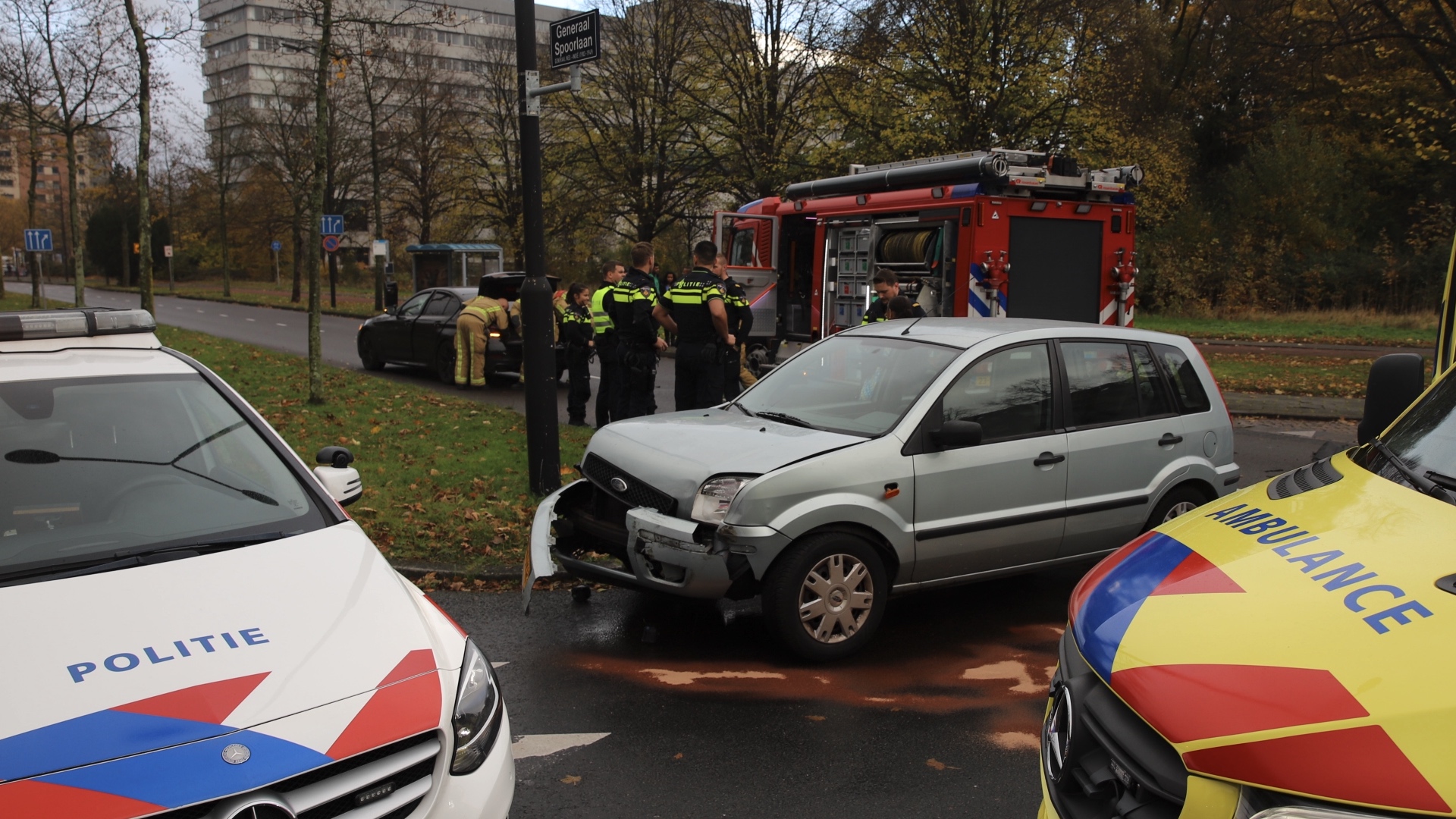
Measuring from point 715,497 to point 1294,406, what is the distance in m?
12.2

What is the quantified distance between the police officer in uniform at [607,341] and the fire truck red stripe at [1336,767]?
29.3 feet

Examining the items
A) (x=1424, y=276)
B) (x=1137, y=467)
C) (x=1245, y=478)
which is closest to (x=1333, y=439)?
(x=1245, y=478)

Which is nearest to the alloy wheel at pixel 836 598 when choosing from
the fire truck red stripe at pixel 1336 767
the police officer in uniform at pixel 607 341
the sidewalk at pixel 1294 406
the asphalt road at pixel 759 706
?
the asphalt road at pixel 759 706

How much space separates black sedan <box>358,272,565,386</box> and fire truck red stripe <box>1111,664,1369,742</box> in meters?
13.6

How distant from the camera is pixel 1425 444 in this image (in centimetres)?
281

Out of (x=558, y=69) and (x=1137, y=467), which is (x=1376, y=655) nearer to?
(x=1137, y=467)

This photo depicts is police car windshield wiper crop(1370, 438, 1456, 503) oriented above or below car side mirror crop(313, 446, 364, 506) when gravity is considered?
above

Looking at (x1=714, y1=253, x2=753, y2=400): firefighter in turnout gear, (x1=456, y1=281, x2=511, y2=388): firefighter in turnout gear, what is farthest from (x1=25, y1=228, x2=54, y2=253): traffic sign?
(x1=714, y1=253, x2=753, y2=400): firefighter in turnout gear

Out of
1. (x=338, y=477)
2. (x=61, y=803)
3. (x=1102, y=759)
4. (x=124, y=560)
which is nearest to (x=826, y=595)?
(x=338, y=477)

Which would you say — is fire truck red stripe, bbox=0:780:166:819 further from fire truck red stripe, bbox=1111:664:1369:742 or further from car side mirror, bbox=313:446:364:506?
fire truck red stripe, bbox=1111:664:1369:742

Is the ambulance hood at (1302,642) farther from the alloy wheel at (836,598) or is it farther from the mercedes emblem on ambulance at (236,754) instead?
the alloy wheel at (836,598)

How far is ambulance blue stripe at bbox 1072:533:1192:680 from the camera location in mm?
2299

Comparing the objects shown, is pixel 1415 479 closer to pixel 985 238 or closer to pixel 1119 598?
pixel 1119 598

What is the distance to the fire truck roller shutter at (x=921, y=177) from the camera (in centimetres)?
1130
